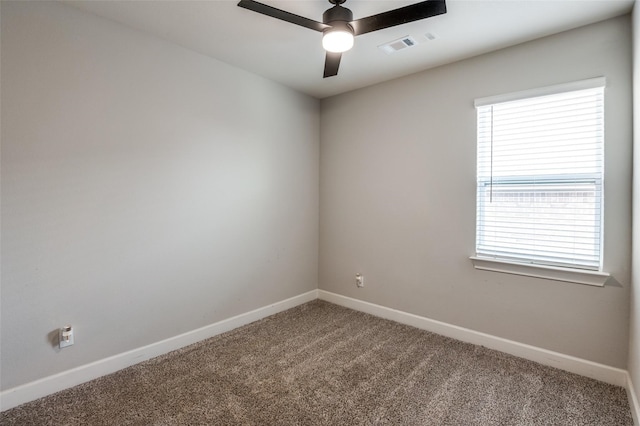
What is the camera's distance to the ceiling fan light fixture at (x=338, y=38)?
1912mm

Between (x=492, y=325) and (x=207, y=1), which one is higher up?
(x=207, y=1)

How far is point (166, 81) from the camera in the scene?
260 cm

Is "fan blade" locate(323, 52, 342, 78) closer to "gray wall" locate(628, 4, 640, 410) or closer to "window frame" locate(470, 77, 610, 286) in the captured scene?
"window frame" locate(470, 77, 610, 286)

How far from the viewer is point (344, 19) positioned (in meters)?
1.90

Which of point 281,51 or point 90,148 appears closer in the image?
point 90,148

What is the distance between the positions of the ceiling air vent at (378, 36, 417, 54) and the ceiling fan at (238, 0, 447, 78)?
0.69 m

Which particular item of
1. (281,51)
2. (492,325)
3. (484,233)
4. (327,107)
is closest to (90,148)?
(281,51)

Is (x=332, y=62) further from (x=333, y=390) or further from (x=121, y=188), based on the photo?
(x=333, y=390)

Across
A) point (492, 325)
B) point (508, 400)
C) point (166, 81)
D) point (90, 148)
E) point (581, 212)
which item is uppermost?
point (166, 81)

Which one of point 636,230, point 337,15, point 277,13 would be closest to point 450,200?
point 636,230

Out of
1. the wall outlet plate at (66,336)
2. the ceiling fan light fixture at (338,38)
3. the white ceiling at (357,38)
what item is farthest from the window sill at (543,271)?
the wall outlet plate at (66,336)

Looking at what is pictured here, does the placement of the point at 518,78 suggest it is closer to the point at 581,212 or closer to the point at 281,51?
the point at 581,212

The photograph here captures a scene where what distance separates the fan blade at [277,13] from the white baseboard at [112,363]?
8.28 feet

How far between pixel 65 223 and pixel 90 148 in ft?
1.75
